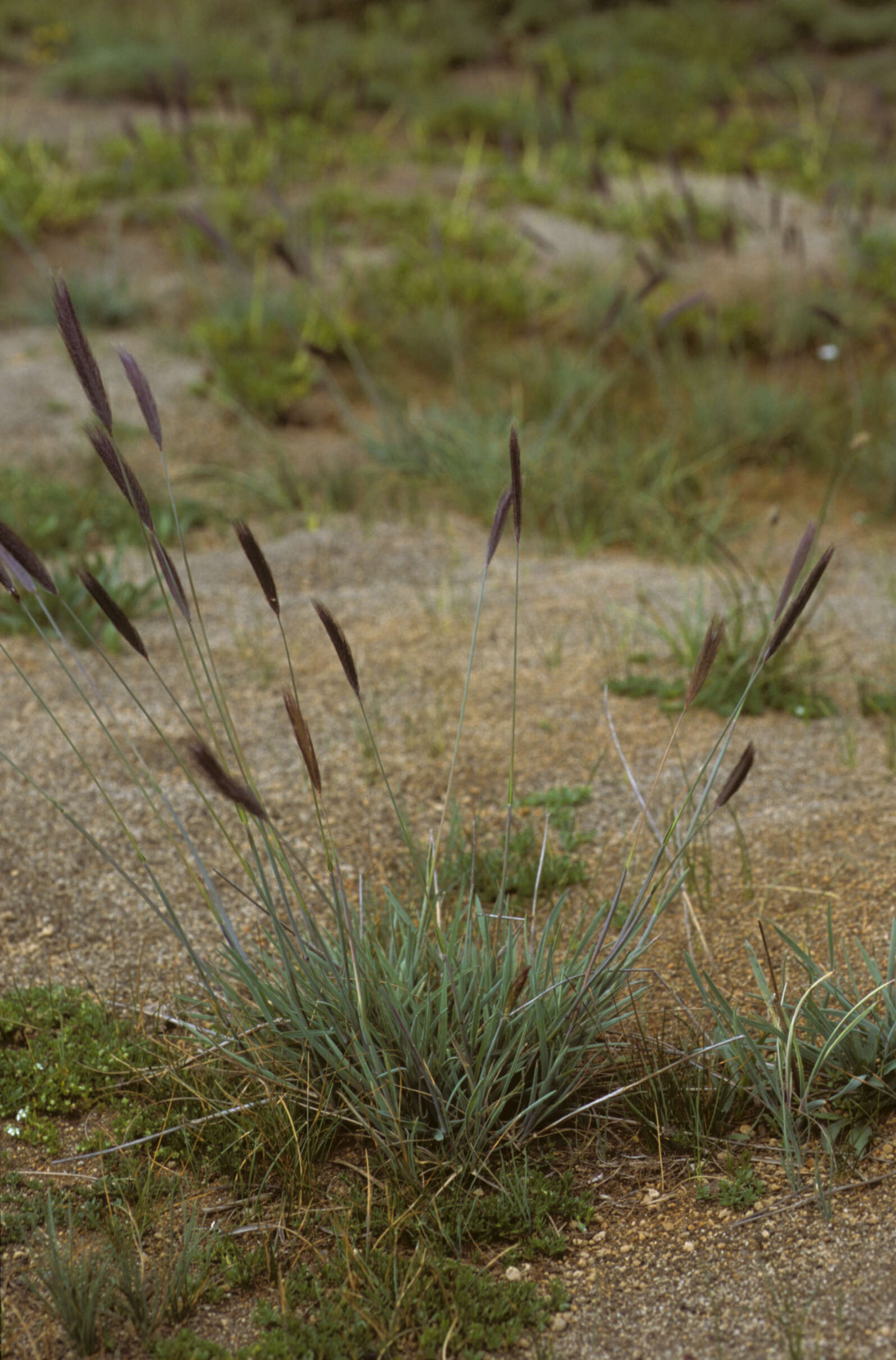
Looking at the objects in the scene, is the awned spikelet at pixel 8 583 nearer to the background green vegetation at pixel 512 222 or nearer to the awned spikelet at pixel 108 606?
the awned spikelet at pixel 108 606

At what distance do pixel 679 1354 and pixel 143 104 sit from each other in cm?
915

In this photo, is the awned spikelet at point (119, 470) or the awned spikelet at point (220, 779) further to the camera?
the awned spikelet at point (119, 470)

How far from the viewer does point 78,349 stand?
145 centimetres

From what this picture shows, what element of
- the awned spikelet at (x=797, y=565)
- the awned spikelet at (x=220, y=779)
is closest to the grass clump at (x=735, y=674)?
the awned spikelet at (x=797, y=565)

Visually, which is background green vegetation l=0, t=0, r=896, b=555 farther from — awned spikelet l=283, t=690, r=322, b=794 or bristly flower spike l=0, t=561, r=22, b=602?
awned spikelet l=283, t=690, r=322, b=794

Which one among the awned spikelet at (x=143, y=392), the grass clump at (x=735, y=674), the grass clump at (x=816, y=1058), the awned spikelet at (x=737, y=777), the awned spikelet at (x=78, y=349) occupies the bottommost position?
the grass clump at (x=735, y=674)

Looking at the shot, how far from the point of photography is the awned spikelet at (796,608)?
1.64 meters

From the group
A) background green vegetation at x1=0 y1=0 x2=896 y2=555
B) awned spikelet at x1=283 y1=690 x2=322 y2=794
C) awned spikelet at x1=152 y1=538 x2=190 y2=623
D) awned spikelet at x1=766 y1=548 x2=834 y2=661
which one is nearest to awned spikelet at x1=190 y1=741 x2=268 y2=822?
awned spikelet at x1=283 y1=690 x2=322 y2=794

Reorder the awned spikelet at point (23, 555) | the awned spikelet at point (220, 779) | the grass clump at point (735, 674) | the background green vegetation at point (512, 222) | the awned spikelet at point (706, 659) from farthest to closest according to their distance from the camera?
the background green vegetation at point (512, 222), the grass clump at point (735, 674), the awned spikelet at point (706, 659), the awned spikelet at point (23, 555), the awned spikelet at point (220, 779)

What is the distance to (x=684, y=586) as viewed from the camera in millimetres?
3980

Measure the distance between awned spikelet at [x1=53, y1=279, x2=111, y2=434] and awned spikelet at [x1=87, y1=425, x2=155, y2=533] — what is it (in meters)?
0.03

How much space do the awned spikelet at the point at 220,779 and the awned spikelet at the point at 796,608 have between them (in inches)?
28.9

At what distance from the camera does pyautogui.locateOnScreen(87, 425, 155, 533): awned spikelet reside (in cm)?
153

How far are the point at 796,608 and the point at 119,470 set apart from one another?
0.93 m
